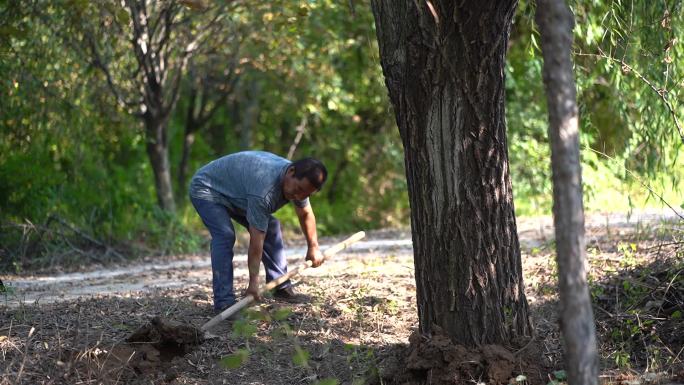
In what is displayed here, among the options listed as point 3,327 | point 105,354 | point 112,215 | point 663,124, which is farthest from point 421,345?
point 112,215

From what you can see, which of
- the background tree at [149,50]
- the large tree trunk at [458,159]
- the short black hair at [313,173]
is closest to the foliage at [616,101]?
the large tree trunk at [458,159]

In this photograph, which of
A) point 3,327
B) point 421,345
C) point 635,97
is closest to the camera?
point 421,345

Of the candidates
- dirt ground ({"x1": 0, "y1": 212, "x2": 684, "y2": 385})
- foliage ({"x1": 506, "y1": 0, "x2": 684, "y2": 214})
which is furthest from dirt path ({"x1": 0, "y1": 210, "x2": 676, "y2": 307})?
foliage ({"x1": 506, "y1": 0, "x2": 684, "y2": 214})

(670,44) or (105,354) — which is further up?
(670,44)

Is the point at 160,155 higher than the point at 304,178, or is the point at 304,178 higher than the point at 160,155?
the point at 160,155

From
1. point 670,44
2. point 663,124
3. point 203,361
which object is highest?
point 670,44

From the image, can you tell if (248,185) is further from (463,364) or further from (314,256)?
(463,364)

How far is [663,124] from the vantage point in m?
7.07

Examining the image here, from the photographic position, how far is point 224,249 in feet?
20.6

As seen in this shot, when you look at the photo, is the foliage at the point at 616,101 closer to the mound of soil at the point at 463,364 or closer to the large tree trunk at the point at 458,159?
the large tree trunk at the point at 458,159

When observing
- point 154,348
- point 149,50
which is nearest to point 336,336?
point 154,348

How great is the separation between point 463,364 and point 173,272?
527 centimetres

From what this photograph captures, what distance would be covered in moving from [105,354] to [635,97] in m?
5.75

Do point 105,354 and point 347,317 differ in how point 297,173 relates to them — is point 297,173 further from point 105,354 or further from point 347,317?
point 105,354
